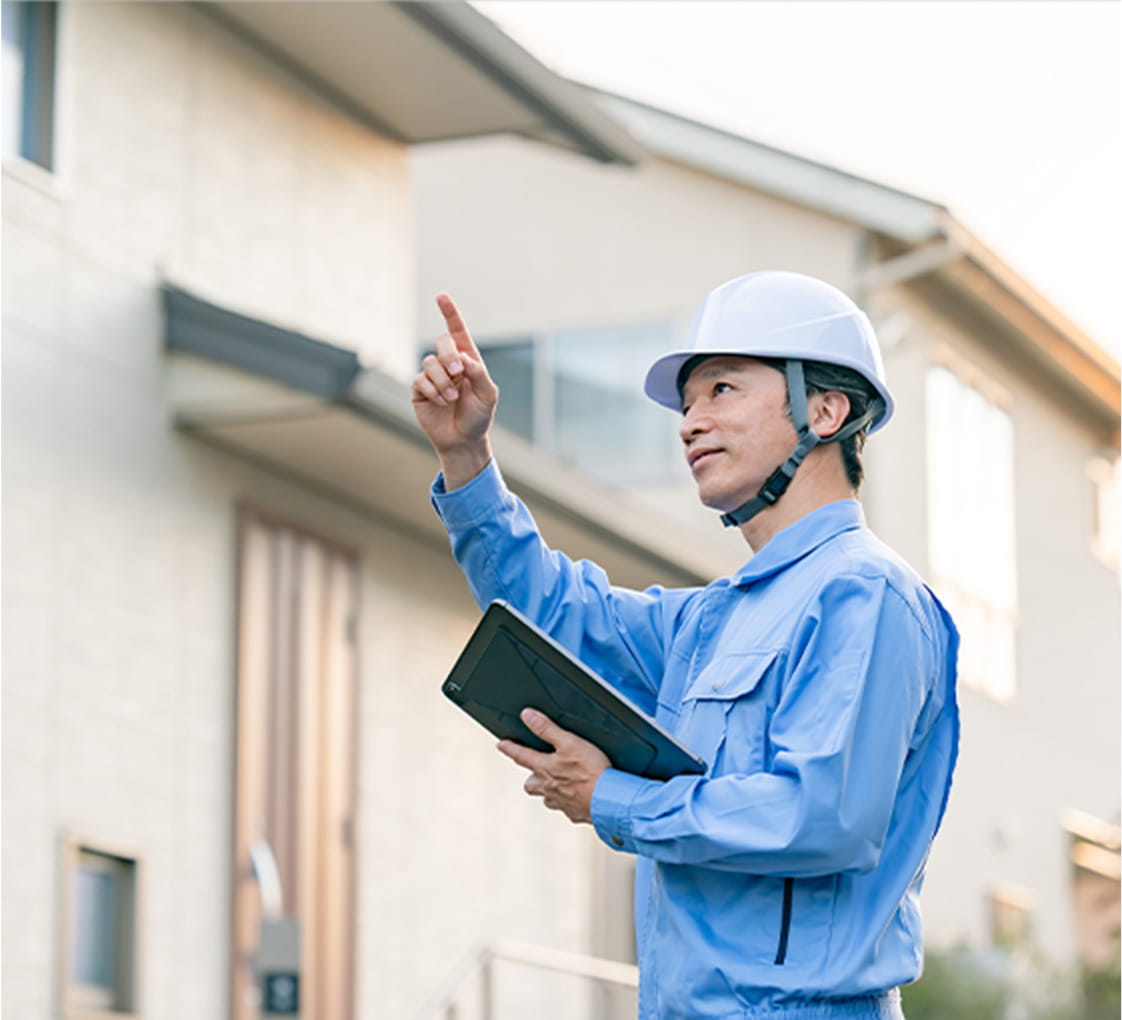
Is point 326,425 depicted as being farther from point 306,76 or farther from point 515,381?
point 515,381

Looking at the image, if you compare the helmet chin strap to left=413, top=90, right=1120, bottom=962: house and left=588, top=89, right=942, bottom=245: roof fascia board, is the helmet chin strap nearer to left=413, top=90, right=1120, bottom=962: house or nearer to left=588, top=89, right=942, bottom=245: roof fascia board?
left=413, top=90, right=1120, bottom=962: house

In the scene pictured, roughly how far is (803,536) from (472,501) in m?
0.67

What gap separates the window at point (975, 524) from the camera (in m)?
20.8

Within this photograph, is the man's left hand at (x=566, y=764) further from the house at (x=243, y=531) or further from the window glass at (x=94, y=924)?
the window glass at (x=94, y=924)

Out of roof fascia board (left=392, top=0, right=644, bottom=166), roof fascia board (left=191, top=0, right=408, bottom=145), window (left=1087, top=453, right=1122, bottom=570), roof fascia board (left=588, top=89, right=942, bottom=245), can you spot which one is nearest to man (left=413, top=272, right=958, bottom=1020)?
roof fascia board (left=392, top=0, right=644, bottom=166)

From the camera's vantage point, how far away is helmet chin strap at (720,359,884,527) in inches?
166

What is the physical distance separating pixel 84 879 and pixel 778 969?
7.18 meters

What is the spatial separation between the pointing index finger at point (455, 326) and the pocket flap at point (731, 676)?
73cm

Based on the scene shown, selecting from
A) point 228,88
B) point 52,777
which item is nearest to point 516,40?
point 228,88

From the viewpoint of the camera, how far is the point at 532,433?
20422 mm

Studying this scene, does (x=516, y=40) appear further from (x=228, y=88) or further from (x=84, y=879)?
(x=84, y=879)

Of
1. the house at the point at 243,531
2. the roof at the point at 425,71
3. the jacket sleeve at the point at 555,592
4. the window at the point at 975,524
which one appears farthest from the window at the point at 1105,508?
the jacket sleeve at the point at 555,592

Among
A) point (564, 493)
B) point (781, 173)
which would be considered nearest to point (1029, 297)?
point (781, 173)

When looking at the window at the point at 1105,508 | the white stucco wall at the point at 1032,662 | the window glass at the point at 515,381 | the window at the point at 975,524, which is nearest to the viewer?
the white stucco wall at the point at 1032,662
